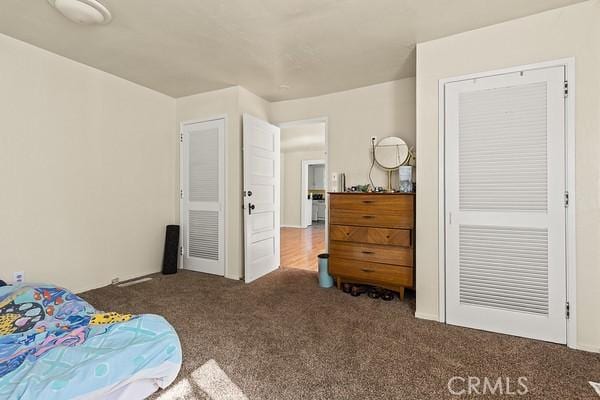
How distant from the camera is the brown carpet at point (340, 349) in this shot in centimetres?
162

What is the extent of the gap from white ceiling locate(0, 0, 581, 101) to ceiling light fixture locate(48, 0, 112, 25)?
0.07 meters

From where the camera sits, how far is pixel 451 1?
2.02 metres

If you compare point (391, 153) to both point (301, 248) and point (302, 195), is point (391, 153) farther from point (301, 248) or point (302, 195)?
point (302, 195)

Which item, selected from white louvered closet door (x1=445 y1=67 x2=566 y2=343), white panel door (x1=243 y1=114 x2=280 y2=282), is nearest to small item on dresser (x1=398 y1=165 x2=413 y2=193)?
white louvered closet door (x1=445 y1=67 x2=566 y2=343)

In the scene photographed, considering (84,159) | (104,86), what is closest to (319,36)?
(104,86)

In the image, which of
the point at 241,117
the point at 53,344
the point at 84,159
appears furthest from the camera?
the point at 241,117

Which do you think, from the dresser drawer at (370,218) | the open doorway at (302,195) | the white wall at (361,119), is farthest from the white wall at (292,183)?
the dresser drawer at (370,218)

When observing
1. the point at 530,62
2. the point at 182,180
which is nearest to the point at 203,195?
the point at 182,180

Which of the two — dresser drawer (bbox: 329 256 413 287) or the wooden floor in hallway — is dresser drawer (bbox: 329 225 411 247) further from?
the wooden floor in hallway

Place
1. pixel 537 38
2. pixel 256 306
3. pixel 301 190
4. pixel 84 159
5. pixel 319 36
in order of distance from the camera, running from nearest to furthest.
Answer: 1. pixel 537 38
2. pixel 319 36
3. pixel 256 306
4. pixel 84 159
5. pixel 301 190

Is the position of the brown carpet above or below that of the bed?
below

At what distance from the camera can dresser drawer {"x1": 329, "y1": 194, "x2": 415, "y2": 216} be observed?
2812 mm

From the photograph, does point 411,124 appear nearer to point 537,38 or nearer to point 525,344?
point 537,38

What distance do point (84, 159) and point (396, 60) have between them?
3.44 metres
